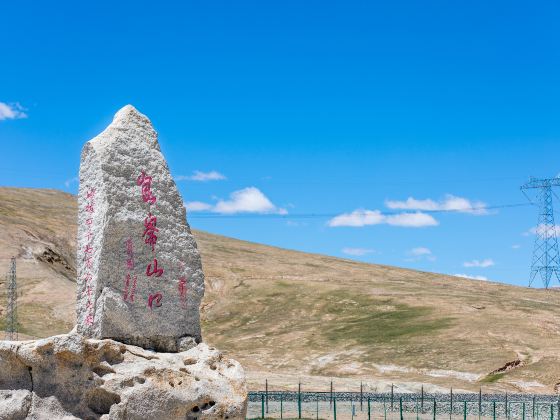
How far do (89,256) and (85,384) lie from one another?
2.81 meters

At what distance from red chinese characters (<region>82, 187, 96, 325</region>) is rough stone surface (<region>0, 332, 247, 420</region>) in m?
1.17

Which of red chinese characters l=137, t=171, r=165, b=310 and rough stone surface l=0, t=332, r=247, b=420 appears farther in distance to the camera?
red chinese characters l=137, t=171, r=165, b=310

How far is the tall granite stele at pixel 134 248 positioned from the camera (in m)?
15.4

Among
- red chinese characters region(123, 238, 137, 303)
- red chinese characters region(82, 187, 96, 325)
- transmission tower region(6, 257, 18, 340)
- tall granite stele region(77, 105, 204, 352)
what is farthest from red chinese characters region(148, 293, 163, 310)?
transmission tower region(6, 257, 18, 340)

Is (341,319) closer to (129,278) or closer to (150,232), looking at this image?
(150,232)

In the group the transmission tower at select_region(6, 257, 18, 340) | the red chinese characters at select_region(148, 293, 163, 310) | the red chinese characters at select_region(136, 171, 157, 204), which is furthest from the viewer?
the transmission tower at select_region(6, 257, 18, 340)

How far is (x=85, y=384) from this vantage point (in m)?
14.3

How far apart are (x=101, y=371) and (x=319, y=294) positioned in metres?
81.5

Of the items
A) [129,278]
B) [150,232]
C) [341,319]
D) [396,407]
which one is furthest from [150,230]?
[341,319]

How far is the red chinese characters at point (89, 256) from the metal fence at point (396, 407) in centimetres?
1647

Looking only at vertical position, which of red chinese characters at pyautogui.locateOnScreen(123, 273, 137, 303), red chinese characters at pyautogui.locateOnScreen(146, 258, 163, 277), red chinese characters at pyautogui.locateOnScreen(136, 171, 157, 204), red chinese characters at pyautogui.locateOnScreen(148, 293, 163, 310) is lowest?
red chinese characters at pyautogui.locateOnScreen(148, 293, 163, 310)

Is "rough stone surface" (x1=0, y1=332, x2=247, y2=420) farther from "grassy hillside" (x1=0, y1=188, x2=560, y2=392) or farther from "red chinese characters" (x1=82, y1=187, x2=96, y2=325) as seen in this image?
"grassy hillside" (x1=0, y1=188, x2=560, y2=392)

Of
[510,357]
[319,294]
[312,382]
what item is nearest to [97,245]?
[312,382]

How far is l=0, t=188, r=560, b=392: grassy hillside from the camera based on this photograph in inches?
2281
